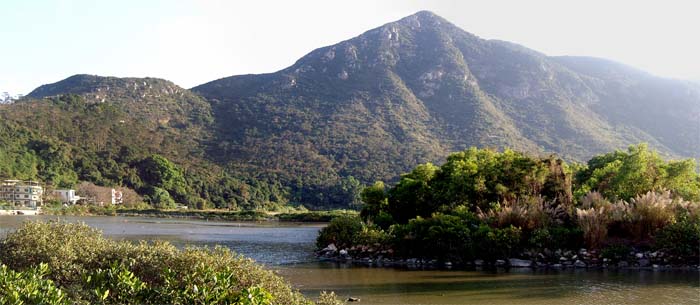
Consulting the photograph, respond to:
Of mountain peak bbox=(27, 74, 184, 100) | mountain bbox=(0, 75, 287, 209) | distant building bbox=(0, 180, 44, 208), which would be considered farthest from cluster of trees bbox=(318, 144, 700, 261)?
mountain peak bbox=(27, 74, 184, 100)

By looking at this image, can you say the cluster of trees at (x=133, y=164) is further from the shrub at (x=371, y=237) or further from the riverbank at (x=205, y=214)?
the shrub at (x=371, y=237)

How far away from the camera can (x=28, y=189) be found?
7838cm

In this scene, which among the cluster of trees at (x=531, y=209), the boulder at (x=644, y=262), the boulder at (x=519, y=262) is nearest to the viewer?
the boulder at (x=644, y=262)

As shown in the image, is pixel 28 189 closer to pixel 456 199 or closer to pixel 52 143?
pixel 52 143

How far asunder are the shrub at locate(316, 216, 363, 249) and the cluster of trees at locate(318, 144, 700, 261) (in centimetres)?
6

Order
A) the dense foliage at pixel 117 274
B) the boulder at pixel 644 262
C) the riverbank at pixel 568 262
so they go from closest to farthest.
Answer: the dense foliage at pixel 117 274
the riverbank at pixel 568 262
the boulder at pixel 644 262

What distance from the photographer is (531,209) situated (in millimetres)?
22719

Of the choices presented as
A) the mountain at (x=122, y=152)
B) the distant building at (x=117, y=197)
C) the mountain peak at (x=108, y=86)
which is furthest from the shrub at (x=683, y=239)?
the mountain peak at (x=108, y=86)

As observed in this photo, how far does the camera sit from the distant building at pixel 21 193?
254 feet

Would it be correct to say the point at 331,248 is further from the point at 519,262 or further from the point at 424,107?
the point at 424,107

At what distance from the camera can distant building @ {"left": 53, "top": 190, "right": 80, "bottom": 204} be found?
82.4m

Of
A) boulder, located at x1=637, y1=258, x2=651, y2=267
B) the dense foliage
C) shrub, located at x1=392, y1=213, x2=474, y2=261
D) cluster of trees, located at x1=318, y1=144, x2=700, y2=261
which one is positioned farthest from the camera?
shrub, located at x1=392, y1=213, x2=474, y2=261

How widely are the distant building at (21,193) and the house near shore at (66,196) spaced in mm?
2737

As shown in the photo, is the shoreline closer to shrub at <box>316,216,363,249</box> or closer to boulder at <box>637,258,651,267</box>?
shrub at <box>316,216,363,249</box>
